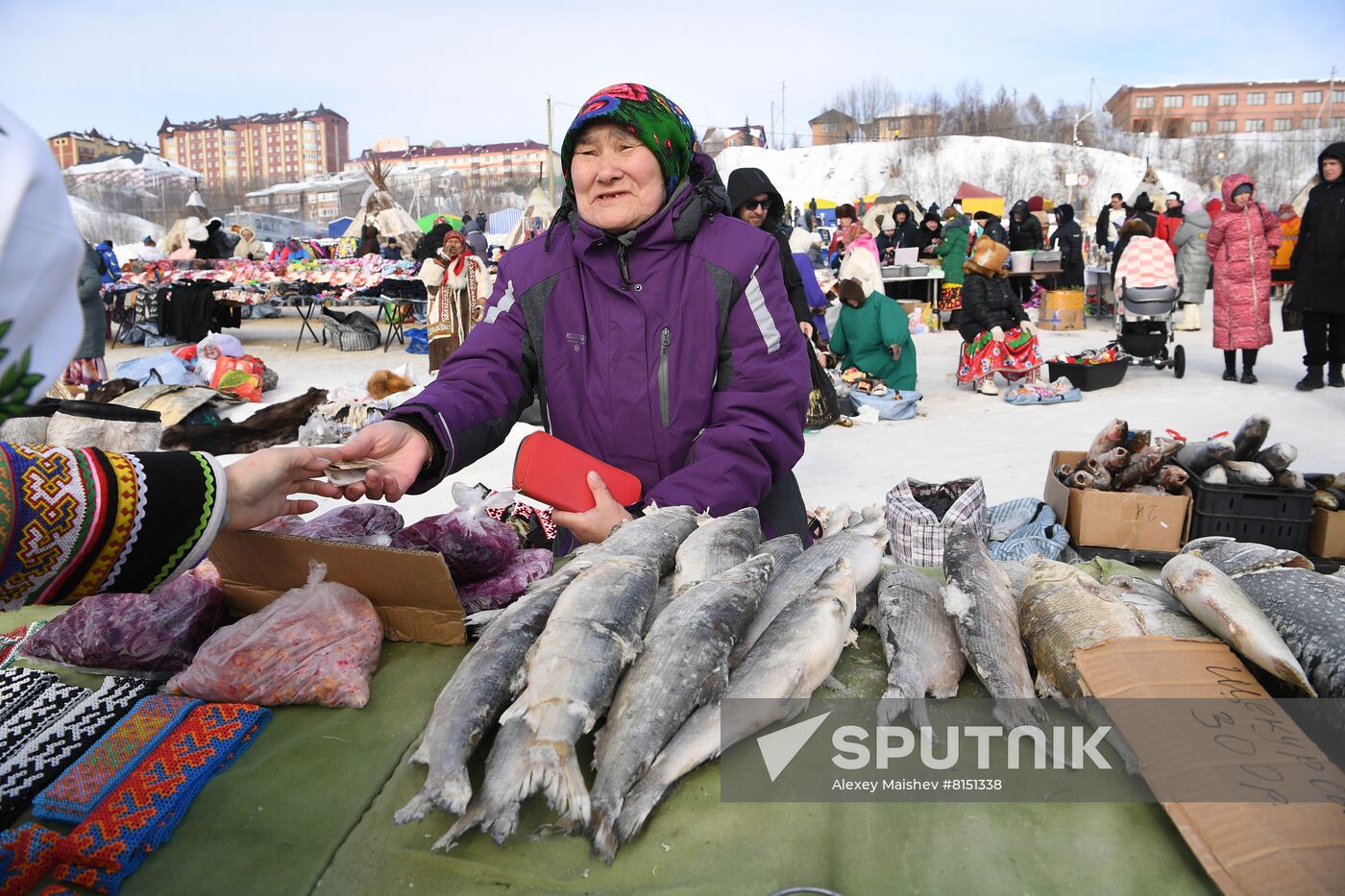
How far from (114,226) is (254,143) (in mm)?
73285

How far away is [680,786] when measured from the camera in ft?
4.52

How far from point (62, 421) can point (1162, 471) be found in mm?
8157

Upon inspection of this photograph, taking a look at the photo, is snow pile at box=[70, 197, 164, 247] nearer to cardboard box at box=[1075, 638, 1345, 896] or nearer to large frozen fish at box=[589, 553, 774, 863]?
large frozen fish at box=[589, 553, 774, 863]

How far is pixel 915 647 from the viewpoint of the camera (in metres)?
1.66

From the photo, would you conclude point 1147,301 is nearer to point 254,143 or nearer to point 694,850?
point 694,850

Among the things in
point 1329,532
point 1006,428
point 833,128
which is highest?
point 833,128

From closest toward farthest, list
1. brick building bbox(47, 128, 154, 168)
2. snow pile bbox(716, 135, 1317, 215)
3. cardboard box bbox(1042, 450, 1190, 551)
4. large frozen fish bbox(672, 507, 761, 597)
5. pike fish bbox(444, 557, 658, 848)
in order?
pike fish bbox(444, 557, 658, 848)
large frozen fish bbox(672, 507, 761, 597)
cardboard box bbox(1042, 450, 1190, 551)
snow pile bbox(716, 135, 1317, 215)
brick building bbox(47, 128, 154, 168)

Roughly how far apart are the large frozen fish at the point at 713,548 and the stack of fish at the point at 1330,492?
13.6 feet

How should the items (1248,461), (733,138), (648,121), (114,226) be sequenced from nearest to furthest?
(648,121) < (1248,461) < (114,226) < (733,138)

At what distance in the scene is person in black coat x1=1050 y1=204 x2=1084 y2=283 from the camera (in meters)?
16.3

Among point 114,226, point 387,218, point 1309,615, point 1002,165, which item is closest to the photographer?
point 1309,615

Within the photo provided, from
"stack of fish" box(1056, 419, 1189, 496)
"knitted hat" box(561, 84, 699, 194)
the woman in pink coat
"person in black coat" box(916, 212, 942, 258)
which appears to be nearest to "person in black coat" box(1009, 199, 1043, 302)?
"person in black coat" box(916, 212, 942, 258)

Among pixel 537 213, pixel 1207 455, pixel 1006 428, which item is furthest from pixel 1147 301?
pixel 537 213

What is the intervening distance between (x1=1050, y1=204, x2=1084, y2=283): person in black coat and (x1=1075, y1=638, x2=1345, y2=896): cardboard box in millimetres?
16351
